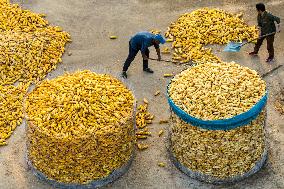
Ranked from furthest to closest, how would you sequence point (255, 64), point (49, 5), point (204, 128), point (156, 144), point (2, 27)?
1. point (49, 5)
2. point (2, 27)
3. point (255, 64)
4. point (156, 144)
5. point (204, 128)

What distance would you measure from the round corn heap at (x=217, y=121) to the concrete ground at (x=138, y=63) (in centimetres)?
34

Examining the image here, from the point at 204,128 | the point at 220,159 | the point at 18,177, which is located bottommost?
the point at 18,177

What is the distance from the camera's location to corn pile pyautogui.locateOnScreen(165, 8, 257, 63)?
12.5m

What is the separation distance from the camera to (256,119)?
8.80m

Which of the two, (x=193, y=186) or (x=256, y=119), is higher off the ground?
(x=256, y=119)

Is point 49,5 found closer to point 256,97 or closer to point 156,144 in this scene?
point 156,144

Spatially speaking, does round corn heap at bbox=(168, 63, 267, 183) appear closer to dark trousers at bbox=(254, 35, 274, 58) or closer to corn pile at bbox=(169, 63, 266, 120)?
corn pile at bbox=(169, 63, 266, 120)

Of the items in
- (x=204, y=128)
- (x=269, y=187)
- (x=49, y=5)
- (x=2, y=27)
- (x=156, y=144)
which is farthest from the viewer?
(x=49, y=5)

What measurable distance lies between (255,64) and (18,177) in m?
5.73

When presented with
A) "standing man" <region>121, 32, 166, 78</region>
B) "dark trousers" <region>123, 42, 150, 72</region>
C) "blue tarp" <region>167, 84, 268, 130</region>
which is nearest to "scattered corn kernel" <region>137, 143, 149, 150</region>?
"blue tarp" <region>167, 84, 268, 130</region>

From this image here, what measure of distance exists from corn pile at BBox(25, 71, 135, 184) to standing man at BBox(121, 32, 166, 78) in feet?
6.46

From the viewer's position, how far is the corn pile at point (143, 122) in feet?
34.0

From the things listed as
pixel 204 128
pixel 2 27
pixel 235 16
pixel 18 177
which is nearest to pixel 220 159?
pixel 204 128

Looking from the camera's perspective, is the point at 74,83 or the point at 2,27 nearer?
the point at 74,83
